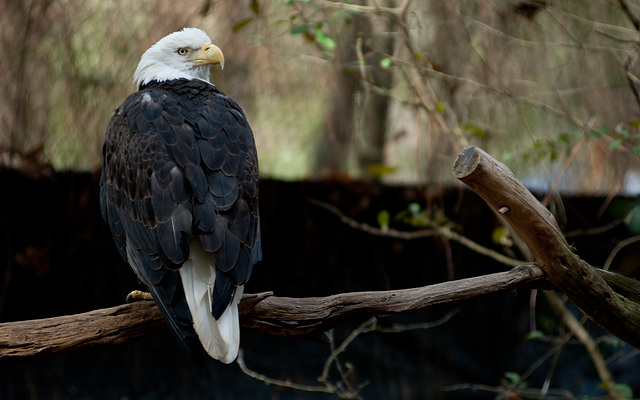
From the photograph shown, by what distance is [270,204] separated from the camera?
176 inches

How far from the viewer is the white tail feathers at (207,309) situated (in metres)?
2.15

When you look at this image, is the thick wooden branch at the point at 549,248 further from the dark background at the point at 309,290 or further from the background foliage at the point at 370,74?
the dark background at the point at 309,290

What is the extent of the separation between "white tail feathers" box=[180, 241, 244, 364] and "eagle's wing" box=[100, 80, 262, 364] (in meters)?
0.03

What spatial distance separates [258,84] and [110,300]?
180 cm

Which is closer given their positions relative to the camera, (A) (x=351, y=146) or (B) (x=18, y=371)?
(B) (x=18, y=371)

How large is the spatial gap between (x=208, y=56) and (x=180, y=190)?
1.11 m

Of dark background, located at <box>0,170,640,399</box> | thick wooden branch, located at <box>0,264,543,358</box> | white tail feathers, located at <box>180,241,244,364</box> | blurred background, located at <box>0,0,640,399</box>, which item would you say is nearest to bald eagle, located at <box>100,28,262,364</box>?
white tail feathers, located at <box>180,241,244,364</box>

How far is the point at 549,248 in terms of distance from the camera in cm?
216

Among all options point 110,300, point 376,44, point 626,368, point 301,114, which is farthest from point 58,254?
point 626,368

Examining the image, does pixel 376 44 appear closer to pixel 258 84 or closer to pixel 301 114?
pixel 301 114

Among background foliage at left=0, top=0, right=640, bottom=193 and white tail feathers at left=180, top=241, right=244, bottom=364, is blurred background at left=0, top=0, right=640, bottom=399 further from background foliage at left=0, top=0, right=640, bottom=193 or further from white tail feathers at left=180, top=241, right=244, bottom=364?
white tail feathers at left=180, top=241, right=244, bottom=364

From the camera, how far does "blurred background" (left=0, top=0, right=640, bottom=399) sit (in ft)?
12.4

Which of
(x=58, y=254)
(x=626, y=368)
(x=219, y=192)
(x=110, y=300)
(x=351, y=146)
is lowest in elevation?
(x=626, y=368)

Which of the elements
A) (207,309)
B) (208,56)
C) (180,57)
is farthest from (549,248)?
(180,57)
